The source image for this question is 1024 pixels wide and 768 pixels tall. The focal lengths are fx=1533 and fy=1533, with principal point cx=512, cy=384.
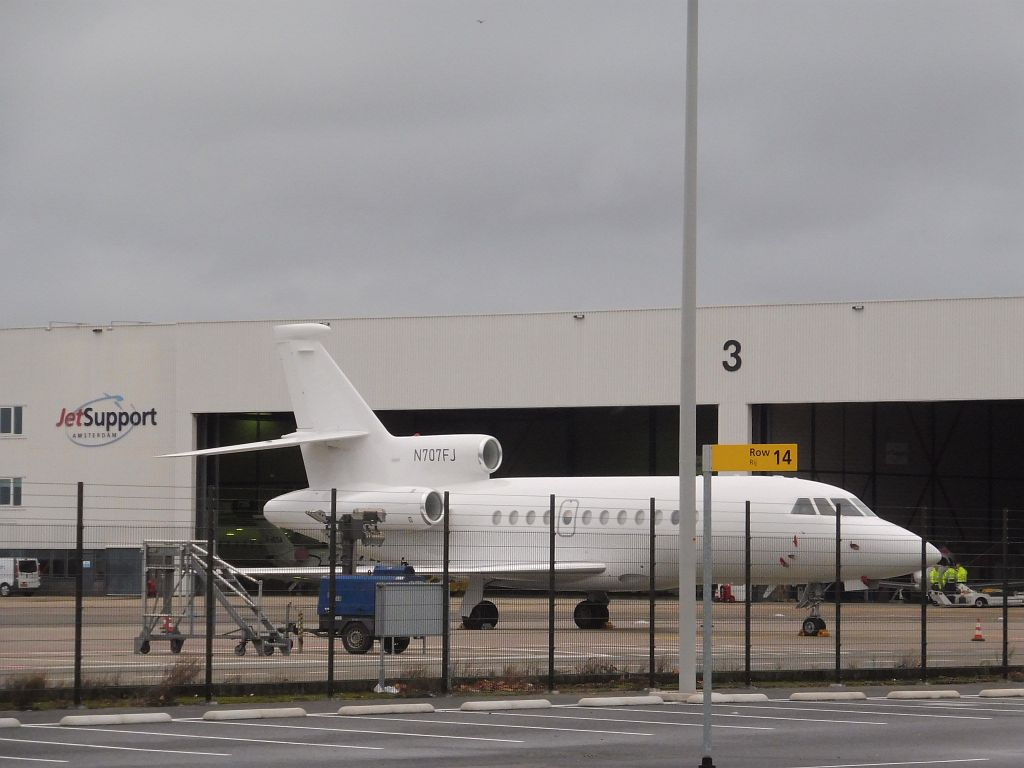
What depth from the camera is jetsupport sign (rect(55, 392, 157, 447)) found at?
2248 inches

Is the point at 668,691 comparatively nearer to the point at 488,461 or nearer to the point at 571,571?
the point at 571,571

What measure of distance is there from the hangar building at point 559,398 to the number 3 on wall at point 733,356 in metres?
0.05

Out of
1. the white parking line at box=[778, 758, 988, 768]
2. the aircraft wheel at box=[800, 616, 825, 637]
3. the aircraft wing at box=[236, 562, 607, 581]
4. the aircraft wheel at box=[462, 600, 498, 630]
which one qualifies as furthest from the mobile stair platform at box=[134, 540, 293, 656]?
the white parking line at box=[778, 758, 988, 768]

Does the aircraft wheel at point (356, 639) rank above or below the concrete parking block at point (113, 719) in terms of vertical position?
below

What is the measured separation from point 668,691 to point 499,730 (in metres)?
5.26

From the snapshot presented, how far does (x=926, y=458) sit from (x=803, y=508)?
36.0 metres

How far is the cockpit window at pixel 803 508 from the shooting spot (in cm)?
3397

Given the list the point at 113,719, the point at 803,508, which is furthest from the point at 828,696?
the point at 803,508

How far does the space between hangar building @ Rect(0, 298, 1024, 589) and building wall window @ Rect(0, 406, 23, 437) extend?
0.23 ft

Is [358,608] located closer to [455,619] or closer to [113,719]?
[455,619]

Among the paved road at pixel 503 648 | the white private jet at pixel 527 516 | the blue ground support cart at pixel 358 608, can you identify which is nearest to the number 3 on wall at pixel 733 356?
the white private jet at pixel 527 516

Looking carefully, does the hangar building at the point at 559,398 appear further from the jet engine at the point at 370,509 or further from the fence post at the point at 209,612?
the fence post at the point at 209,612

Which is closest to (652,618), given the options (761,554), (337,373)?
(761,554)

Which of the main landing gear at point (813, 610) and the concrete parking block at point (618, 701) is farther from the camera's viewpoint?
the main landing gear at point (813, 610)
